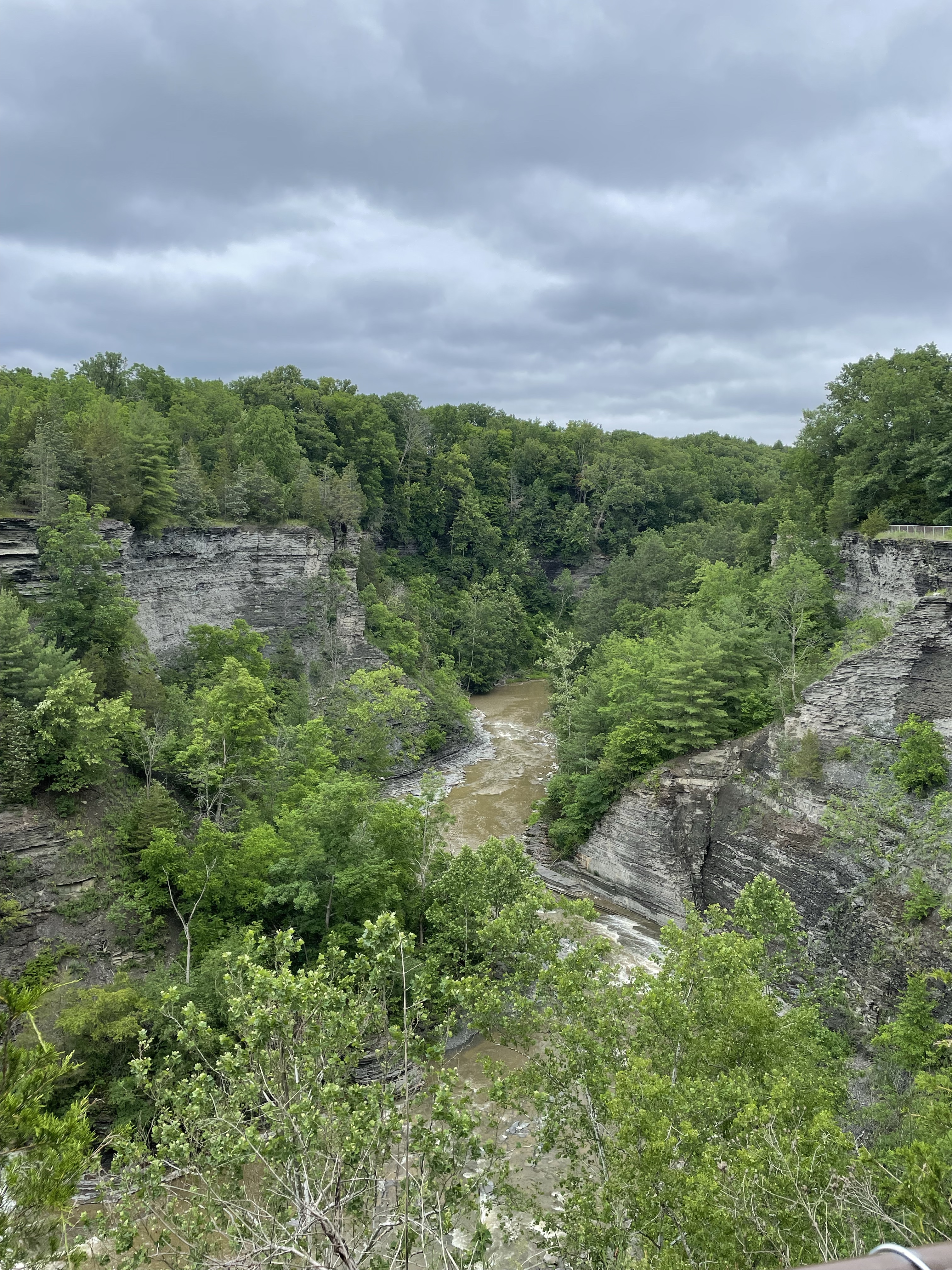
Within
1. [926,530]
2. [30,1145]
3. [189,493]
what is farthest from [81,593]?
[926,530]

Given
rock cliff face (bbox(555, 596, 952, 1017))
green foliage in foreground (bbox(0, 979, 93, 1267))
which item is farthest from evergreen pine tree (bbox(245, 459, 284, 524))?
green foliage in foreground (bbox(0, 979, 93, 1267))

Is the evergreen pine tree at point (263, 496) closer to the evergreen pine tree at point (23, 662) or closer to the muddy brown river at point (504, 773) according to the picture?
the muddy brown river at point (504, 773)

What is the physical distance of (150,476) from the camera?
33.9 metres

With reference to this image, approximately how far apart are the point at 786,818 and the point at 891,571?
11133mm

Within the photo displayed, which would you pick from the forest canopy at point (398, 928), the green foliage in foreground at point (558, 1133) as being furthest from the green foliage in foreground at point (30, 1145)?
the green foliage in foreground at point (558, 1133)

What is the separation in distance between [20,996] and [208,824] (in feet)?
57.0

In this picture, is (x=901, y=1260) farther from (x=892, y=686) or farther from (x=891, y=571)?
(x=891, y=571)

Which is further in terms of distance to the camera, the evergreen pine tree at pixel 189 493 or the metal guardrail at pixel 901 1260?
the evergreen pine tree at pixel 189 493

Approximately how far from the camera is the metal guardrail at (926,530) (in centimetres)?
2517

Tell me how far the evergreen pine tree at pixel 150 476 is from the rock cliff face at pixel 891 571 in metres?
32.5

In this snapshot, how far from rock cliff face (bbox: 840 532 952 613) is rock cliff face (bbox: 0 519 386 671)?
88.4 feet

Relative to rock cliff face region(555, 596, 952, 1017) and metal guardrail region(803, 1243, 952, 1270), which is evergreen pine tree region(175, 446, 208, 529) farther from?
metal guardrail region(803, 1243, 952, 1270)

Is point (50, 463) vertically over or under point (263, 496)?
over

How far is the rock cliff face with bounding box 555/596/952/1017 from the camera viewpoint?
20641 mm
